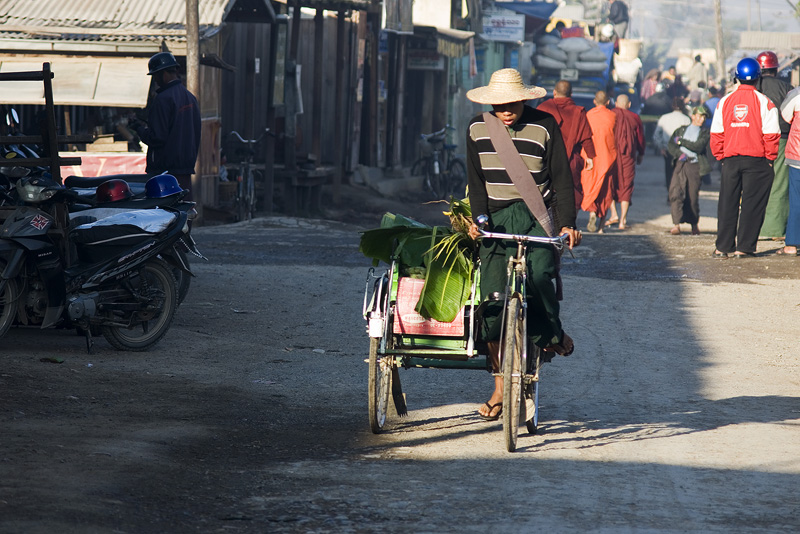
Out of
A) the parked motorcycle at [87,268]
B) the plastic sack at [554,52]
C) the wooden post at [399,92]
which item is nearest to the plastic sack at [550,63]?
the plastic sack at [554,52]

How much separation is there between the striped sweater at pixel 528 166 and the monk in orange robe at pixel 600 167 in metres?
11.0

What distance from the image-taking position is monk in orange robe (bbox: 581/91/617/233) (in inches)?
664

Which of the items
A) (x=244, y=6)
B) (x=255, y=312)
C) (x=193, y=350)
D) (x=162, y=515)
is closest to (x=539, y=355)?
(x=162, y=515)

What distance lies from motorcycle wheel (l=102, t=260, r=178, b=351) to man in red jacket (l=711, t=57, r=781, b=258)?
23.0 feet

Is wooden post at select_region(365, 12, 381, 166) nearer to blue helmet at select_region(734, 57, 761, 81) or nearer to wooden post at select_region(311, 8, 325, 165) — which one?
wooden post at select_region(311, 8, 325, 165)

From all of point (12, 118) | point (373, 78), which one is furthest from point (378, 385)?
point (373, 78)

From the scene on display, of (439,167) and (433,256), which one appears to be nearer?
(433,256)

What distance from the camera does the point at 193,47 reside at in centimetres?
1443

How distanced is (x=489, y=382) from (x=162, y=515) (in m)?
3.29

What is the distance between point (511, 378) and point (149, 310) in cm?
326

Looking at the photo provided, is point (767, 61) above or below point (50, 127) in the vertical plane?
above

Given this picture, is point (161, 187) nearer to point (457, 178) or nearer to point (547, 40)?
point (457, 178)

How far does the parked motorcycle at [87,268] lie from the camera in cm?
750

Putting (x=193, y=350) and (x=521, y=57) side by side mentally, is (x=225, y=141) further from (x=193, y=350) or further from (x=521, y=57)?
(x=521, y=57)
